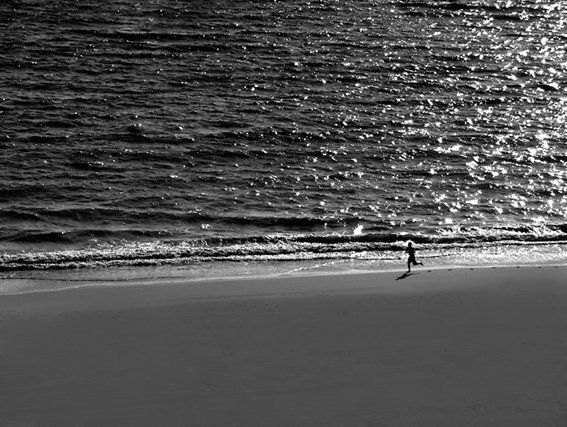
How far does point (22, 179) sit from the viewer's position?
33.1 meters

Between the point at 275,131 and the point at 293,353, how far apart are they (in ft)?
56.3

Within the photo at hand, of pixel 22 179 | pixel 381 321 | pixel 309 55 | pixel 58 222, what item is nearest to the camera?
pixel 381 321

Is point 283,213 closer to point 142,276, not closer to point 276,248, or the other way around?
point 276,248

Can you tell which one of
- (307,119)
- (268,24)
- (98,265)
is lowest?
(98,265)

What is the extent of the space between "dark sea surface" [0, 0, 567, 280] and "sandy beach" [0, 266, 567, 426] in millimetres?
3999

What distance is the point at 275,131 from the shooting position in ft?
123

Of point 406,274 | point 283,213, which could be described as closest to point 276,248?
point 283,213

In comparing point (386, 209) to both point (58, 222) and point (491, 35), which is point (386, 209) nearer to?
point (58, 222)

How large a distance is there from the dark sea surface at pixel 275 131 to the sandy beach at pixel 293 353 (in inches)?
157

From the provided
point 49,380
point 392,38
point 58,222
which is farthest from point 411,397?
point 392,38

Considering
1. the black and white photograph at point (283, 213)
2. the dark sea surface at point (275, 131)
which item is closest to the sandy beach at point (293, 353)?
the black and white photograph at point (283, 213)

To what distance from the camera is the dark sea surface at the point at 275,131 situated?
3103cm

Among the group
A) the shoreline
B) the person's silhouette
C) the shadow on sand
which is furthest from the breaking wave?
the shadow on sand

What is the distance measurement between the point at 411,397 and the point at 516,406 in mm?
2340
